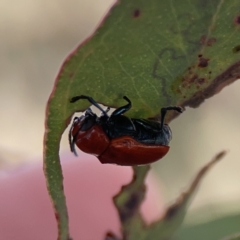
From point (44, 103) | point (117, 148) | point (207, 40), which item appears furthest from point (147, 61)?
point (44, 103)

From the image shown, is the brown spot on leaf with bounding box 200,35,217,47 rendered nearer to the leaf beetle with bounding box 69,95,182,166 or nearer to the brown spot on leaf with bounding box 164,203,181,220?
the leaf beetle with bounding box 69,95,182,166

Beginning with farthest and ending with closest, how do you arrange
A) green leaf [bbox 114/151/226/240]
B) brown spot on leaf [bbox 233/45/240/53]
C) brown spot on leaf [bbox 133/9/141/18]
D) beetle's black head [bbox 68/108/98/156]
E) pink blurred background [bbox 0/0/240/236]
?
pink blurred background [bbox 0/0/240/236] < beetle's black head [bbox 68/108/98/156] < green leaf [bbox 114/151/226/240] < brown spot on leaf [bbox 233/45/240/53] < brown spot on leaf [bbox 133/9/141/18]

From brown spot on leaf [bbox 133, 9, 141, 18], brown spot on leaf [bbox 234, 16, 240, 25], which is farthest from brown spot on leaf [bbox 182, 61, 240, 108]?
brown spot on leaf [bbox 133, 9, 141, 18]

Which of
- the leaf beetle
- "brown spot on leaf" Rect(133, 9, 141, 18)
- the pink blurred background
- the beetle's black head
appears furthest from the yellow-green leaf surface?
the pink blurred background

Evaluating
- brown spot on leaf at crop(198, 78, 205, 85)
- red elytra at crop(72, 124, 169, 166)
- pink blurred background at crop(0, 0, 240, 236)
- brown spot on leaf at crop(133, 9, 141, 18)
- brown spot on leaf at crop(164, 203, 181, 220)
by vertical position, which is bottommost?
brown spot on leaf at crop(164, 203, 181, 220)

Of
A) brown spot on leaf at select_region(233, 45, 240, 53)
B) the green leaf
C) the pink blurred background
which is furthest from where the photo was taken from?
the pink blurred background

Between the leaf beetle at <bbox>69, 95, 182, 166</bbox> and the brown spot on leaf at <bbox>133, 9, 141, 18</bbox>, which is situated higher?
the leaf beetle at <bbox>69, 95, 182, 166</bbox>

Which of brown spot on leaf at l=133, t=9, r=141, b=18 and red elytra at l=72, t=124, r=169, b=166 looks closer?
brown spot on leaf at l=133, t=9, r=141, b=18
